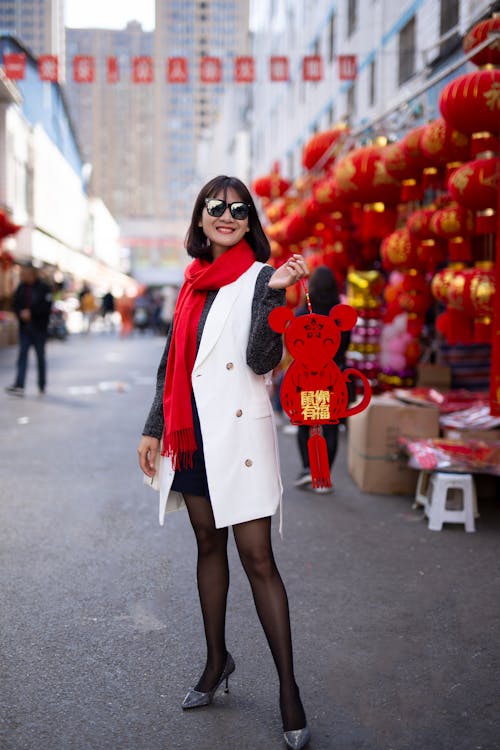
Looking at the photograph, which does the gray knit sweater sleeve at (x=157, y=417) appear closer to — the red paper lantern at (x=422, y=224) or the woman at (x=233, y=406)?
the woman at (x=233, y=406)

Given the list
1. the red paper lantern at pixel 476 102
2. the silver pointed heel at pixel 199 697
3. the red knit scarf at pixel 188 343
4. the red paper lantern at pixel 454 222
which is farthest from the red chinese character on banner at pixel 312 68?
the silver pointed heel at pixel 199 697

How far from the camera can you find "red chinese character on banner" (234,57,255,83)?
15188 mm

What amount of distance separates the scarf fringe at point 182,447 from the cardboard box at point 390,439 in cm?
407

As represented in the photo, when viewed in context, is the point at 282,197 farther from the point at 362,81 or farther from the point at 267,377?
the point at 267,377

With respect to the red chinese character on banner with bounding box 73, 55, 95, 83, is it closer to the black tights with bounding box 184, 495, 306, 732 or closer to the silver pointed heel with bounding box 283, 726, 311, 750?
the black tights with bounding box 184, 495, 306, 732

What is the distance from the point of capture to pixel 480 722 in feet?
10.6

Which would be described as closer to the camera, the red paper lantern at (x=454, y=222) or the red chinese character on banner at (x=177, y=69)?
the red paper lantern at (x=454, y=222)

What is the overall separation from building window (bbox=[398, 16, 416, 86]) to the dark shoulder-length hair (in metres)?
12.3

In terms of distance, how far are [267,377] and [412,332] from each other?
19.5 feet

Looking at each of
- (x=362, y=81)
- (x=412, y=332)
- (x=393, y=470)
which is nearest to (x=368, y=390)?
(x=393, y=470)

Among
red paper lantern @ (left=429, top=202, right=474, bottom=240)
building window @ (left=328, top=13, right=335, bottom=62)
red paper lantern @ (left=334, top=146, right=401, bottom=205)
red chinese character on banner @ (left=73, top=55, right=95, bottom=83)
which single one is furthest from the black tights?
building window @ (left=328, top=13, right=335, bottom=62)

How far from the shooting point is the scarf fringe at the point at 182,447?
10.3ft

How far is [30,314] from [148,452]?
1069 cm

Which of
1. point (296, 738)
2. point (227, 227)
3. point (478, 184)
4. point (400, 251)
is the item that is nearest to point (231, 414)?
point (227, 227)
